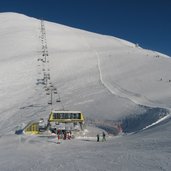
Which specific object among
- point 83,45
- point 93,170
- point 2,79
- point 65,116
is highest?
point 83,45

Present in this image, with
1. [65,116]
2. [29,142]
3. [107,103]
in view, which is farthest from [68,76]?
[29,142]

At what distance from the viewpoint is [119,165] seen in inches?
575

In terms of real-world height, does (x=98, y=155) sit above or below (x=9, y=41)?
below

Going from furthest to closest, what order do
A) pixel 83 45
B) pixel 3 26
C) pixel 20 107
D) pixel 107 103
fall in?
pixel 3 26 → pixel 83 45 → pixel 20 107 → pixel 107 103

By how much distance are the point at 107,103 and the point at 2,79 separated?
2391cm

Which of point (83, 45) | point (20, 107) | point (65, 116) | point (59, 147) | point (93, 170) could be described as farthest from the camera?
point (83, 45)

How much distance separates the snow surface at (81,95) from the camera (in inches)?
648

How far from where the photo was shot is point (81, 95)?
145ft

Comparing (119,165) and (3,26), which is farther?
(3,26)

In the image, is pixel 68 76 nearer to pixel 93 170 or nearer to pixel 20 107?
pixel 20 107

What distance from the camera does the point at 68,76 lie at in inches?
2190

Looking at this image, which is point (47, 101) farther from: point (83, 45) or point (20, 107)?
point (83, 45)

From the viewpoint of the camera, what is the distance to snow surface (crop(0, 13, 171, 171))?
1645cm

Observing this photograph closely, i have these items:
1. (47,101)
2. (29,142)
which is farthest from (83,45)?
(29,142)
